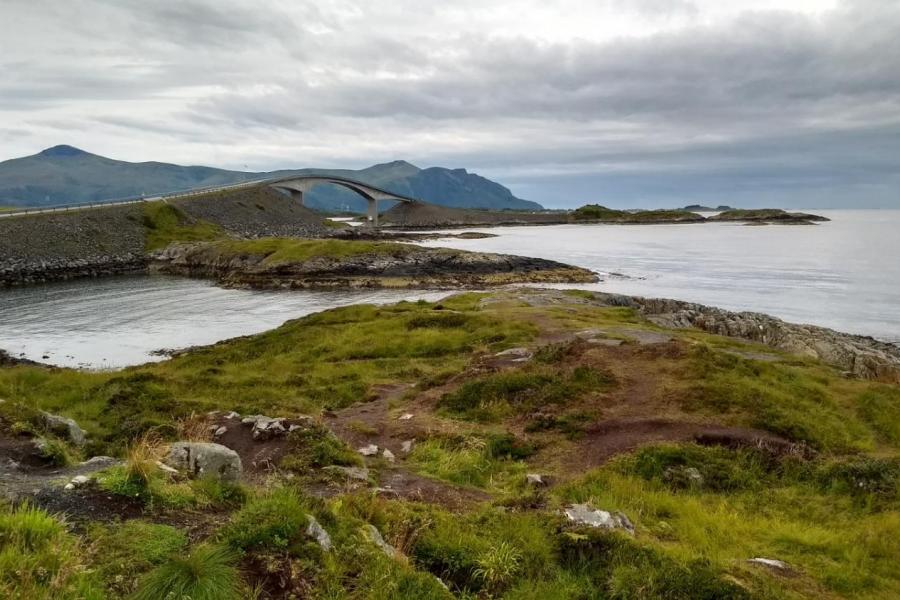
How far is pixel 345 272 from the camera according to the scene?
85.6 metres

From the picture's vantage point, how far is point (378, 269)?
8644 cm

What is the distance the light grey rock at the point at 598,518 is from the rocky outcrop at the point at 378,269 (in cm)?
6917

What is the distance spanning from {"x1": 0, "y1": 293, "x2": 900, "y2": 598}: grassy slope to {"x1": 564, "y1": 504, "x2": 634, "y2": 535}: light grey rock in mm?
A: 389

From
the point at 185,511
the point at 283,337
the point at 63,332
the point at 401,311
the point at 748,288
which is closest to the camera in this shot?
the point at 185,511

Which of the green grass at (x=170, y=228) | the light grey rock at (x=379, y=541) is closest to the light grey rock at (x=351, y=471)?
the light grey rock at (x=379, y=541)

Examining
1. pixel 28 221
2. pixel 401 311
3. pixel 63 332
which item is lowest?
pixel 63 332

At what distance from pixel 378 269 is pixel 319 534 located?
79.3 meters

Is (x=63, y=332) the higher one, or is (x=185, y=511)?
(x=185, y=511)

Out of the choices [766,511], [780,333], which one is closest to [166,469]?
[766,511]

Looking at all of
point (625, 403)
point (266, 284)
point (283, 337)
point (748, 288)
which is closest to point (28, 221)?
point (266, 284)

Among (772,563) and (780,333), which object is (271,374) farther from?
(780,333)

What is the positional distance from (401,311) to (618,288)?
140 ft

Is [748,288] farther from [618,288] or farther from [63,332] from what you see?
[63,332]

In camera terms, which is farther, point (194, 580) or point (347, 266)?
point (347, 266)
